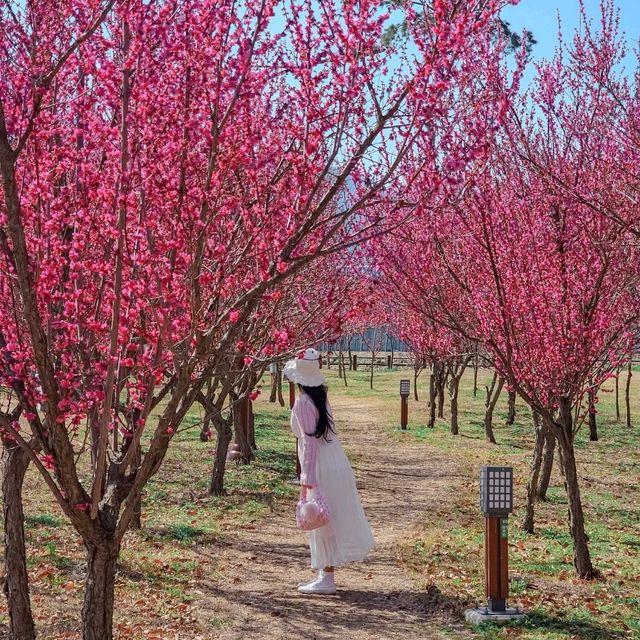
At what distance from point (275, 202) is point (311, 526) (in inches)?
139

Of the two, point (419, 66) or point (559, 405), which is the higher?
point (419, 66)

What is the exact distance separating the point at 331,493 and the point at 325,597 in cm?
90

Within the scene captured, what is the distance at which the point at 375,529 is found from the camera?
1044 centimetres

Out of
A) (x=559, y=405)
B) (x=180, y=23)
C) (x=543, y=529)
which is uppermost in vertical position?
(x=180, y=23)

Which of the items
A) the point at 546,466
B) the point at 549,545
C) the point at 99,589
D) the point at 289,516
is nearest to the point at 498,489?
the point at 99,589

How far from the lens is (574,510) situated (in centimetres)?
818

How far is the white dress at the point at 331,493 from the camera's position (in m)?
7.51

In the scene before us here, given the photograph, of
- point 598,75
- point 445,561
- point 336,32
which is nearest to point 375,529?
point 445,561

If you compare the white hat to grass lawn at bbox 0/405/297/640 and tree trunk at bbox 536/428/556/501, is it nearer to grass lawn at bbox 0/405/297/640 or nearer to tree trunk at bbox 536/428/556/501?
grass lawn at bbox 0/405/297/640

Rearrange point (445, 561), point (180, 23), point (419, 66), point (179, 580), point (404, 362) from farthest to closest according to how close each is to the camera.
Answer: point (404, 362), point (445, 561), point (179, 580), point (180, 23), point (419, 66)

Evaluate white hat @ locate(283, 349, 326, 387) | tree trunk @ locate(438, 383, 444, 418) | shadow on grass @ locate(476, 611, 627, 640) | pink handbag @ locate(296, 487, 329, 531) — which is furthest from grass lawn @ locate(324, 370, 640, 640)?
tree trunk @ locate(438, 383, 444, 418)

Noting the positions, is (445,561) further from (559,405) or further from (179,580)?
(179,580)

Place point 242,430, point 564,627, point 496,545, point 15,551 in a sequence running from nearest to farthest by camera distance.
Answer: point 15,551 < point 564,627 < point 496,545 < point 242,430

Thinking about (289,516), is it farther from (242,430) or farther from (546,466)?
(242,430)
